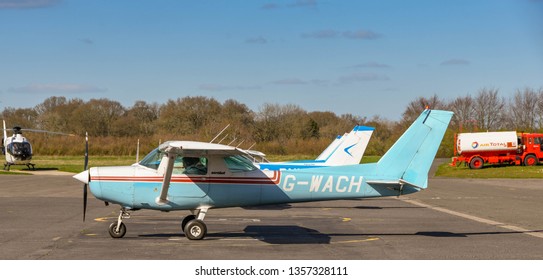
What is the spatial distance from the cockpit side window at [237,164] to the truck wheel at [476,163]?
4106 cm

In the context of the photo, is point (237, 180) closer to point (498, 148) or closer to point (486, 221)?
point (486, 221)

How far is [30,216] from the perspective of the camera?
19531 millimetres

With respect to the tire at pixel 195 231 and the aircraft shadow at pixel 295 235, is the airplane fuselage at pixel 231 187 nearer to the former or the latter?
the tire at pixel 195 231

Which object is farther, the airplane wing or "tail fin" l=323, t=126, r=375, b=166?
"tail fin" l=323, t=126, r=375, b=166

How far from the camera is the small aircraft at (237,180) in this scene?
48.3 ft

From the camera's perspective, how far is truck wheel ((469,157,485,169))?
174 feet

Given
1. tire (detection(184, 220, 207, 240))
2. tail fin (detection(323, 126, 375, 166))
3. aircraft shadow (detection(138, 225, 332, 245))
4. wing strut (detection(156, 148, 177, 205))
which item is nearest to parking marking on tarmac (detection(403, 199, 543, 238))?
tail fin (detection(323, 126, 375, 166))

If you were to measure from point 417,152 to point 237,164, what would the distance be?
393 centimetres

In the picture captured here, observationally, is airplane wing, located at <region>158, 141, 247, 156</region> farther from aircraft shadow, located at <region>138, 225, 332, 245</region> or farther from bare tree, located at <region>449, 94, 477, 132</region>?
bare tree, located at <region>449, 94, 477, 132</region>

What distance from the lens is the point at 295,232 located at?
16.4m

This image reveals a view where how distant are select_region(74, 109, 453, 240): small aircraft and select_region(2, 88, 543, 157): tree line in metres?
44.2
